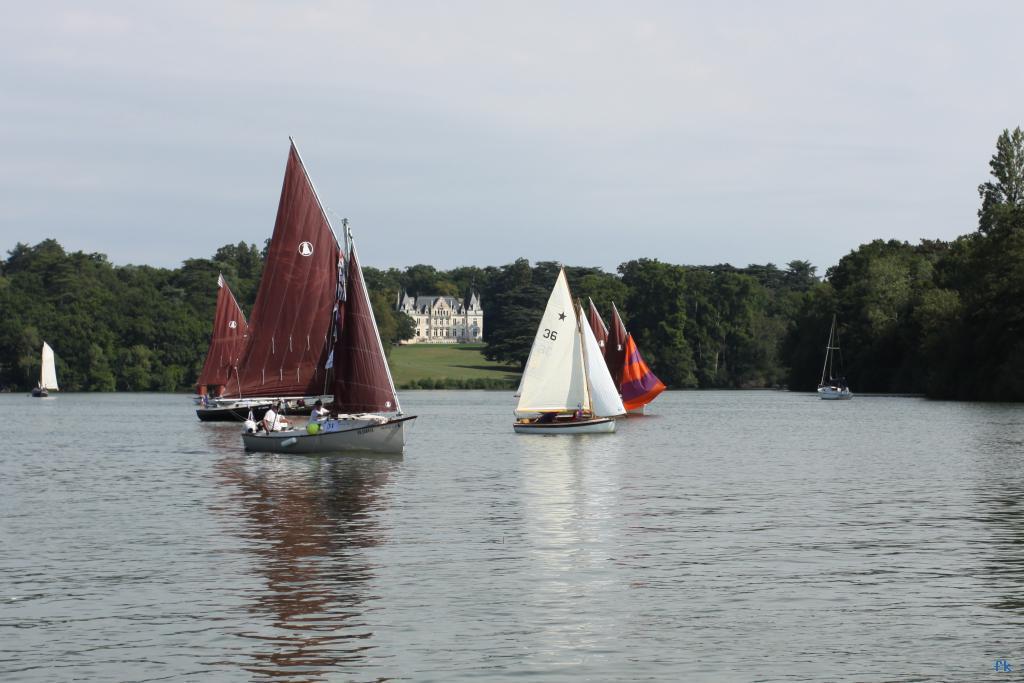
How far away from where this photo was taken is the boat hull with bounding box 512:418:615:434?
267ft

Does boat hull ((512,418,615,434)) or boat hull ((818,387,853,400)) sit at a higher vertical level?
boat hull ((818,387,853,400))

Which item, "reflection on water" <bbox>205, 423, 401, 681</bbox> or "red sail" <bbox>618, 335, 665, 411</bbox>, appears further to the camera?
"red sail" <bbox>618, 335, 665, 411</bbox>

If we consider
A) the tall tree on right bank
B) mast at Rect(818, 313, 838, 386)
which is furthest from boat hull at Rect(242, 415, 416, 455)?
mast at Rect(818, 313, 838, 386)

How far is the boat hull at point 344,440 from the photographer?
6012cm

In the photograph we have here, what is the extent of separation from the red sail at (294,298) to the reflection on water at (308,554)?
354 inches

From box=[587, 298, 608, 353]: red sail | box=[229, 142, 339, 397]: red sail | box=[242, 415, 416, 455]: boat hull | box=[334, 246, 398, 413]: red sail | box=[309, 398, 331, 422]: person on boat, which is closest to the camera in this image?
box=[334, 246, 398, 413]: red sail

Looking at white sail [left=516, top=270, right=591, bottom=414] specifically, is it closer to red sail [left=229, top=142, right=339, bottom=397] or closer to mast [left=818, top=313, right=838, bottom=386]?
red sail [left=229, top=142, right=339, bottom=397]

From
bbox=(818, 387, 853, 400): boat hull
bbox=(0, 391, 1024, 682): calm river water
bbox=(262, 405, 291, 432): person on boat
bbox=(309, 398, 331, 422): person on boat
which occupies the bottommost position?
bbox=(0, 391, 1024, 682): calm river water

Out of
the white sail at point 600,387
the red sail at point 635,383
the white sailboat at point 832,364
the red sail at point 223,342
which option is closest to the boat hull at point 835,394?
the white sailboat at point 832,364

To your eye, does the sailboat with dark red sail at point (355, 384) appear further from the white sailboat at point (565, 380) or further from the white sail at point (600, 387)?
the white sail at point (600, 387)

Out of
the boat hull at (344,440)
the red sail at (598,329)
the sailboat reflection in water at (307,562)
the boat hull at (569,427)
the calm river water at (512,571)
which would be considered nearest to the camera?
the calm river water at (512,571)

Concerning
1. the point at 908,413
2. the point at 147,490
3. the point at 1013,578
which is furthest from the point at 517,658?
the point at 908,413

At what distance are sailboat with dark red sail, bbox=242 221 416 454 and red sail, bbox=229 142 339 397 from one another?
529 cm

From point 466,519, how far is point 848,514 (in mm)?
10848
